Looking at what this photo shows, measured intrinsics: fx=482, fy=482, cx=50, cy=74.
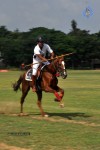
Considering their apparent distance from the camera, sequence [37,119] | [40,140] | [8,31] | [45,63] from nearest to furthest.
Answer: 1. [40,140]
2. [37,119]
3. [45,63]
4. [8,31]

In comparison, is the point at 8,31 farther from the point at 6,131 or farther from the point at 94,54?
the point at 6,131

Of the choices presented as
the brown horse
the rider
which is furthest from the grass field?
the rider

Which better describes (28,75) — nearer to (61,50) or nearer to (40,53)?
(40,53)

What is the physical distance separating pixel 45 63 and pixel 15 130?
15.1ft

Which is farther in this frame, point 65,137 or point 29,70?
point 29,70

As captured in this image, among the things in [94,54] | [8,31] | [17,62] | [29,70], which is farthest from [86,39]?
[29,70]

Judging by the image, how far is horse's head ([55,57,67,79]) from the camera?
53.5ft

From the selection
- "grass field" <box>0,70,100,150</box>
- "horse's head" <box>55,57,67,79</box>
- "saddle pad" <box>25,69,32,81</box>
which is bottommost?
"grass field" <box>0,70,100,150</box>

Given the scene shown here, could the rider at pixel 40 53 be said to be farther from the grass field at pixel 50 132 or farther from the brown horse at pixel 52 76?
the grass field at pixel 50 132

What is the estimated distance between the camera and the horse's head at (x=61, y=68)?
1630 centimetres

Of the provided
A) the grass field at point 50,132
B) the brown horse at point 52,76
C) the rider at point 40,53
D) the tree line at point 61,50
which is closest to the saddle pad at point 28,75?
the rider at point 40,53

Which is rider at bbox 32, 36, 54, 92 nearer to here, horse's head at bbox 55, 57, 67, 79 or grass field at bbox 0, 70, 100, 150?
horse's head at bbox 55, 57, 67, 79

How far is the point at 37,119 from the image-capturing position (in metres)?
16.2

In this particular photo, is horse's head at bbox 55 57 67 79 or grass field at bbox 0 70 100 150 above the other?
horse's head at bbox 55 57 67 79
